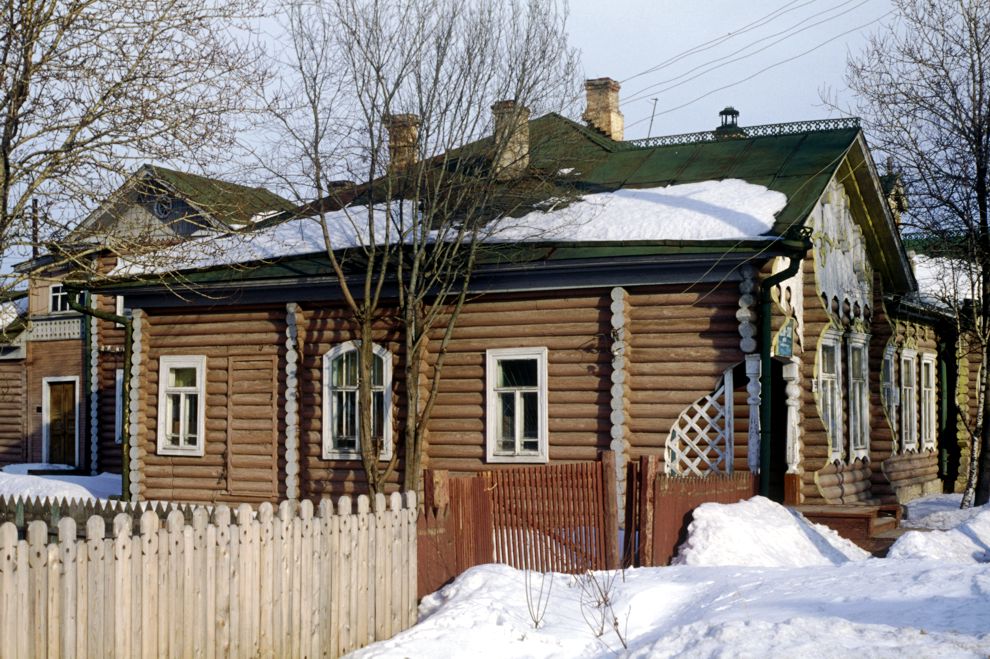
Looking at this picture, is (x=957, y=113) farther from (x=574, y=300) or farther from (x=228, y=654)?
(x=228, y=654)

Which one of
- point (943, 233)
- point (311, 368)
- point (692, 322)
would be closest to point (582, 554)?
point (692, 322)

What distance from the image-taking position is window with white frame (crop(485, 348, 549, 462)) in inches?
677

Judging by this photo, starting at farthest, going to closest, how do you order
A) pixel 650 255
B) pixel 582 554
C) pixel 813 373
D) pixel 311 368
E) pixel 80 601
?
1. pixel 311 368
2. pixel 813 373
3. pixel 650 255
4. pixel 582 554
5. pixel 80 601

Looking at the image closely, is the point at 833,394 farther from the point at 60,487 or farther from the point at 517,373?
the point at 60,487

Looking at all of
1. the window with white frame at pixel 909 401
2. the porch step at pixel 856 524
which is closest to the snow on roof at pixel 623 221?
the porch step at pixel 856 524

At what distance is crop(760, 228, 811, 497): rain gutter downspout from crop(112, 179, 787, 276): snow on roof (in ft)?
2.09

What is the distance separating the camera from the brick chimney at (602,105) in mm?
25375

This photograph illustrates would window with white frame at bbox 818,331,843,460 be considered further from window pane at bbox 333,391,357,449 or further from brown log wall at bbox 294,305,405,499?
window pane at bbox 333,391,357,449

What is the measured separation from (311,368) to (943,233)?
10283 millimetres

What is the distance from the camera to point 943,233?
19.2 m

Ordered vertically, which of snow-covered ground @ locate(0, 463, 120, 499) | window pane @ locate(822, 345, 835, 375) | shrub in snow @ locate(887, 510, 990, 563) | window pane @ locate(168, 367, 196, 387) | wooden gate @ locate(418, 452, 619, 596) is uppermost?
window pane @ locate(822, 345, 835, 375)

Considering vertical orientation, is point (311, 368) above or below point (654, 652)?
above

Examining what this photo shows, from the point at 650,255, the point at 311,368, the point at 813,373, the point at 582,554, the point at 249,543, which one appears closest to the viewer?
the point at 249,543

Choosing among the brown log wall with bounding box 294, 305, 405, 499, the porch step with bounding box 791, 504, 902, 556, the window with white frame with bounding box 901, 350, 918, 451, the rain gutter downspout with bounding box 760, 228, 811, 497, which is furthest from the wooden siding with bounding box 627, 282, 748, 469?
the window with white frame with bounding box 901, 350, 918, 451
